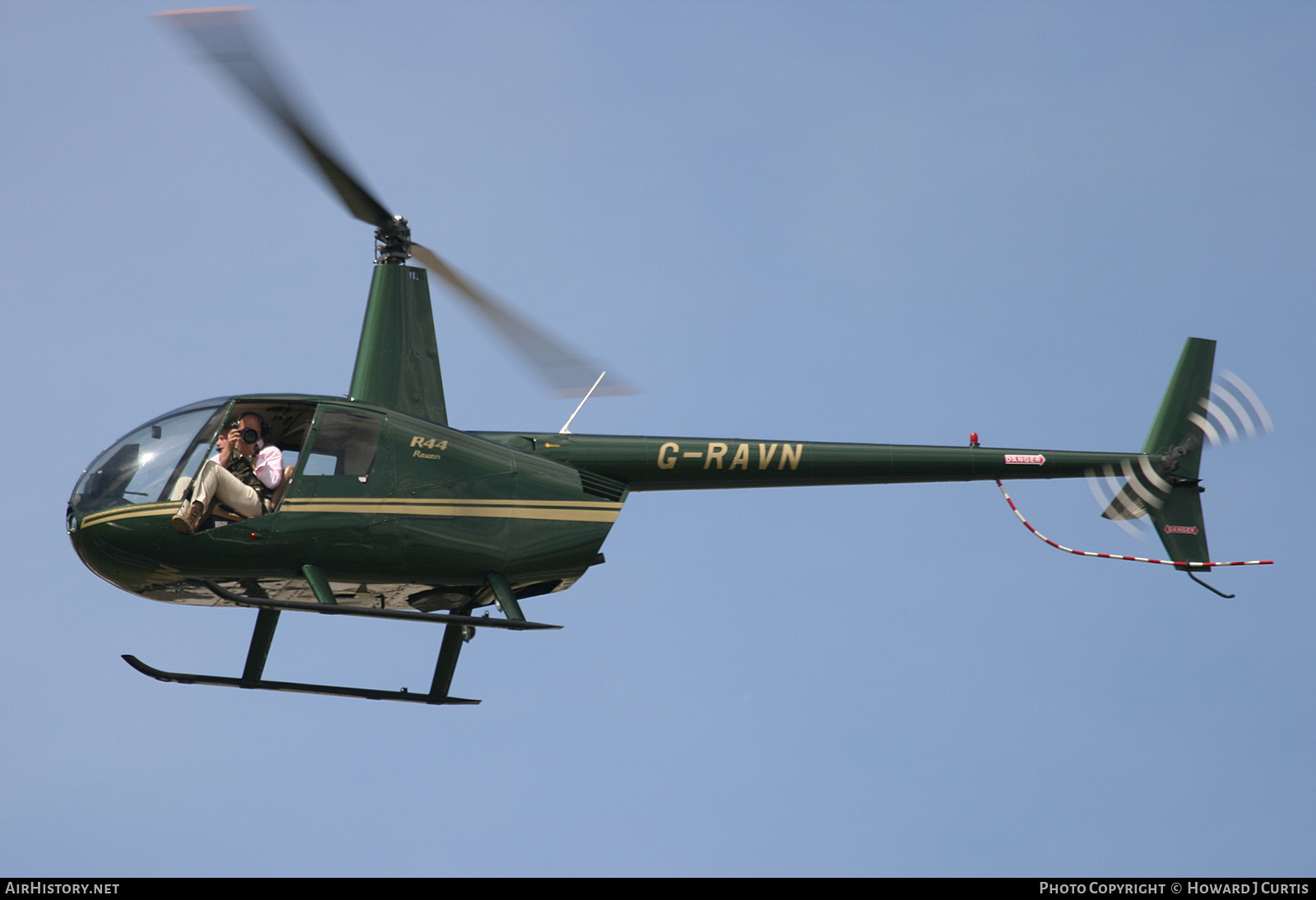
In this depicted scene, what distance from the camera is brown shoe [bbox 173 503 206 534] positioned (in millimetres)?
13055

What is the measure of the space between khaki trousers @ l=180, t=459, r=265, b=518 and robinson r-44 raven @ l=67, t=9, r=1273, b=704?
0.07 meters

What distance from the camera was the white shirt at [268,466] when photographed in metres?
13.7

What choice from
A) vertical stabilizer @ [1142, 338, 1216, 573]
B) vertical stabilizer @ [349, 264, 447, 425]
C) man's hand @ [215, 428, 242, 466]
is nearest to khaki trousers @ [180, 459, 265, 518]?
man's hand @ [215, 428, 242, 466]

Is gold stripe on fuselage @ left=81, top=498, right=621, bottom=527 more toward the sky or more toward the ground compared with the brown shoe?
more toward the sky

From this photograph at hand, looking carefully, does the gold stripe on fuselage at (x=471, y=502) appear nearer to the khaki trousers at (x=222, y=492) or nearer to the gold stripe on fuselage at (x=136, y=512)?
the khaki trousers at (x=222, y=492)

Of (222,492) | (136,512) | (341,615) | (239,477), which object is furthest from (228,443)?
(341,615)

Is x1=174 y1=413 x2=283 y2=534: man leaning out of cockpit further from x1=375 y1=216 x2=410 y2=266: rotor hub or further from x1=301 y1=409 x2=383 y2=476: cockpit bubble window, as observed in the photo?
x1=375 y1=216 x2=410 y2=266: rotor hub

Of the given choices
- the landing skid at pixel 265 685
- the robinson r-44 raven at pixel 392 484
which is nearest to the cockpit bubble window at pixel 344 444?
the robinson r-44 raven at pixel 392 484

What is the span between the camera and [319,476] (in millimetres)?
13695

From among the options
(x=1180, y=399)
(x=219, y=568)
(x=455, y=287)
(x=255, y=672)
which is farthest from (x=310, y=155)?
(x=1180, y=399)

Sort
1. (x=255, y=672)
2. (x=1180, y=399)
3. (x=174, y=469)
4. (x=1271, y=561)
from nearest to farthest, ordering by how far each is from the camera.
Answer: (x=174, y=469) < (x=255, y=672) < (x=1271, y=561) < (x=1180, y=399)

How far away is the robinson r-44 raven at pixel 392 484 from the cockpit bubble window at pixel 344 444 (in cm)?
2

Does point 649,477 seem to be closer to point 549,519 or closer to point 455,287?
point 549,519
